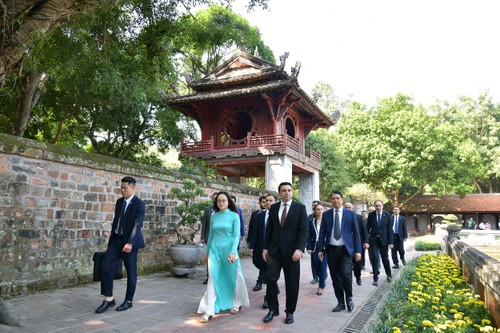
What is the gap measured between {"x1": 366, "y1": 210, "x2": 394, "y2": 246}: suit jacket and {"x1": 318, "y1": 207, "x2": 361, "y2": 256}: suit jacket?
2.82 m

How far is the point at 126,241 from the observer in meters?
4.86

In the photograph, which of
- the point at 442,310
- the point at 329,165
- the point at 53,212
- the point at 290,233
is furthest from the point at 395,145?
the point at 53,212

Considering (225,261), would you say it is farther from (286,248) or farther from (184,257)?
(184,257)

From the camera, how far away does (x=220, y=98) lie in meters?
18.1

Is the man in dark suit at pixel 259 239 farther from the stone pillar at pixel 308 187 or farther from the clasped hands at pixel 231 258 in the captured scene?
the stone pillar at pixel 308 187

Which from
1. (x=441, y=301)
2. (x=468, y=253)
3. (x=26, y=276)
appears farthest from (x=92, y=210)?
(x=468, y=253)

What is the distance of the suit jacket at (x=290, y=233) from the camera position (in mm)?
4691

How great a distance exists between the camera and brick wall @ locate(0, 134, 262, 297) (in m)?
5.45

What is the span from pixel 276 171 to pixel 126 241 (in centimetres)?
1257

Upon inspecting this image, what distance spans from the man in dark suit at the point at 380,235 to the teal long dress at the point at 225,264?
13.2 ft

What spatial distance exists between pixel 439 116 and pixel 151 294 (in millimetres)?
37110

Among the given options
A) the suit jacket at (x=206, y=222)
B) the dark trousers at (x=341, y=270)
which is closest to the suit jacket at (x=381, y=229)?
the dark trousers at (x=341, y=270)

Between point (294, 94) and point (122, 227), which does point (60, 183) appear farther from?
point (294, 94)

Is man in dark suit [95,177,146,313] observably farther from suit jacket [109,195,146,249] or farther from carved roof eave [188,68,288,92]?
carved roof eave [188,68,288,92]
